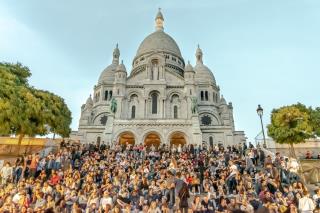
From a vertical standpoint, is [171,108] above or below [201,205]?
above

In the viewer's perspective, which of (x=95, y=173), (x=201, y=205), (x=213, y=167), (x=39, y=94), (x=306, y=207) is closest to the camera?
(x=306, y=207)

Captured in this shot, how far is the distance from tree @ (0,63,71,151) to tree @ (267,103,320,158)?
22906 millimetres

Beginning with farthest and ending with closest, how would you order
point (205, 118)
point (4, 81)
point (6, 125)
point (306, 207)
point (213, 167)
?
point (205, 118) < point (4, 81) < point (6, 125) < point (213, 167) < point (306, 207)

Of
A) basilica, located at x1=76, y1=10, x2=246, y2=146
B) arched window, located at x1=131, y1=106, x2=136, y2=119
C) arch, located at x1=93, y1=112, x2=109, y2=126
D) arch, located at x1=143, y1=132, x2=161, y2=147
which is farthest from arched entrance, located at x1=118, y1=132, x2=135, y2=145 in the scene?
arch, located at x1=93, y1=112, x2=109, y2=126

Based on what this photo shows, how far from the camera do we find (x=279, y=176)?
44.3 feet

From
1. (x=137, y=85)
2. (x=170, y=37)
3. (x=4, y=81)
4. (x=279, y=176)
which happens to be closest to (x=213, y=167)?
(x=279, y=176)

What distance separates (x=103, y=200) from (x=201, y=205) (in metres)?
3.83

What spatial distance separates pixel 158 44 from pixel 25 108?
3476cm

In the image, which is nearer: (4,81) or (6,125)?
(6,125)

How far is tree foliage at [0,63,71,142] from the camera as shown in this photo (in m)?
21.5

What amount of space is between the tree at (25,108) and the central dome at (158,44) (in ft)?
91.0

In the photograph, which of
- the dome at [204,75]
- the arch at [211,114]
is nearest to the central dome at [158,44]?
the dome at [204,75]

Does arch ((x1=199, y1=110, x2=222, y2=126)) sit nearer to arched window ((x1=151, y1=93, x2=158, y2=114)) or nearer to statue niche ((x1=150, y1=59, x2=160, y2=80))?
arched window ((x1=151, y1=93, x2=158, y2=114))

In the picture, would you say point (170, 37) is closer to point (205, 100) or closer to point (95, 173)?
point (205, 100)
